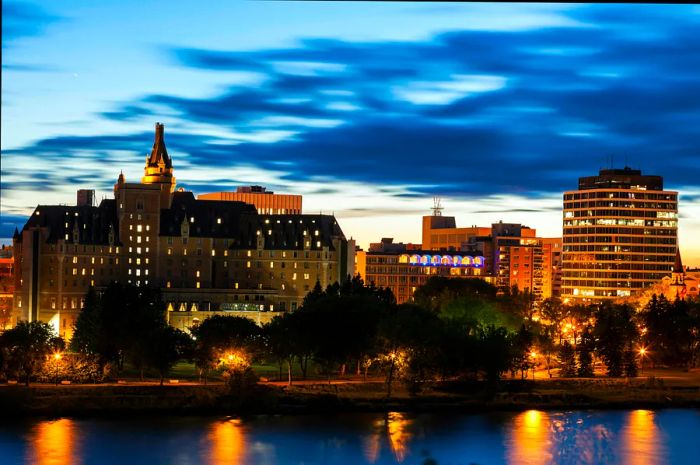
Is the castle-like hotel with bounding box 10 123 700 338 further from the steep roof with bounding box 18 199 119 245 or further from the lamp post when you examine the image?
the lamp post

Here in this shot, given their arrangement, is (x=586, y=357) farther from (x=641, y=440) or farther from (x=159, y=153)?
(x=159, y=153)

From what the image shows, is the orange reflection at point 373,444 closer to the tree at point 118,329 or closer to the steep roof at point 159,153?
the tree at point 118,329

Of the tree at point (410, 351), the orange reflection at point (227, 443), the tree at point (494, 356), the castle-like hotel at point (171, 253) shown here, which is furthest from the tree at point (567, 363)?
the castle-like hotel at point (171, 253)

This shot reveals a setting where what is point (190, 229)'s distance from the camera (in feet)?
355

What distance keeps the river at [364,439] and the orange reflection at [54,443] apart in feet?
0.15

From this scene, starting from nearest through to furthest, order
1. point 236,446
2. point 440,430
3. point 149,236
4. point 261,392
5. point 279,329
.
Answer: point 236,446
point 440,430
point 261,392
point 279,329
point 149,236

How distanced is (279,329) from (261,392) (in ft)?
32.3

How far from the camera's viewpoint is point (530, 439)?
5406cm

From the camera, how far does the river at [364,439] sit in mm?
48531

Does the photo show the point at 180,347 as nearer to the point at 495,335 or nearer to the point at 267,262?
the point at 495,335

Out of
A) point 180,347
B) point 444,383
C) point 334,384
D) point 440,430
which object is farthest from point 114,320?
point 440,430

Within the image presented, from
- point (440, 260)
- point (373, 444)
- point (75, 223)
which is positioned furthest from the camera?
point (440, 260)

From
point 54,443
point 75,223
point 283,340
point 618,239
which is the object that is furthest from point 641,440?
point 618,239

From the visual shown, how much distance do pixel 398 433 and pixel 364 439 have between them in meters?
2.29
